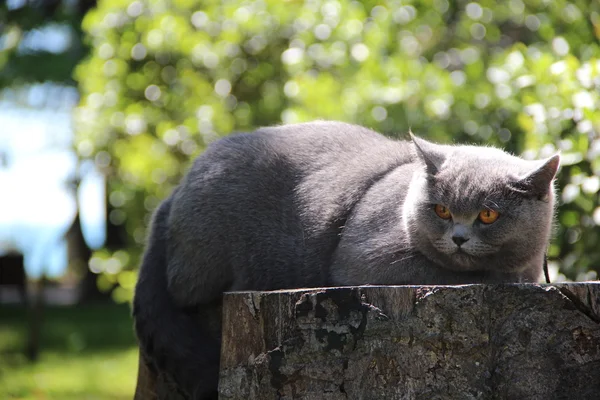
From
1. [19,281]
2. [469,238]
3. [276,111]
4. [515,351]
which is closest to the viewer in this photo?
[515,351]

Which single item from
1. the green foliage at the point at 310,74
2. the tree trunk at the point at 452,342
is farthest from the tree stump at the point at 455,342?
the green foliage at the point at 310,74

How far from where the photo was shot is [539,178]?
247cm

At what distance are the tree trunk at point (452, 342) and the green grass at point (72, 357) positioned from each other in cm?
449

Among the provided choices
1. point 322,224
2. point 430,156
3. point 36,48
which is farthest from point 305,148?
point 36,48

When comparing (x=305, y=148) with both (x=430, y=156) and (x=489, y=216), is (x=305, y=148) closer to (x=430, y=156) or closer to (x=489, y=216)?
(x=430, y=156)

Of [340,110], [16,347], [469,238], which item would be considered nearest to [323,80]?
[340,110]

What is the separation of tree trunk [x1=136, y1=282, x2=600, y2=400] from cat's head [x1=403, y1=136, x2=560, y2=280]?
453 mm

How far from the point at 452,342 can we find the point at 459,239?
51 centimetres

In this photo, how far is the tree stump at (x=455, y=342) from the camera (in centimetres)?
200

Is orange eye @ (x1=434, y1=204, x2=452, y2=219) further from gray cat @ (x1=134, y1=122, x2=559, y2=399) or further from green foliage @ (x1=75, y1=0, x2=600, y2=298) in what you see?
green foliage @ (x1=75, y1=0, x2=600, y2=298)

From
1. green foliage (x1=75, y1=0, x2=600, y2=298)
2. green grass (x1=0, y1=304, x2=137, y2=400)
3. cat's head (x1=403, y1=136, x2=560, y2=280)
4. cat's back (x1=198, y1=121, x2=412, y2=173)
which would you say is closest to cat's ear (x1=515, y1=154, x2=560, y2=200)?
cat's head (x1=403, y1=136, x2=560, y2=280)

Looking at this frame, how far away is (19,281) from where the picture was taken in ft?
38.3

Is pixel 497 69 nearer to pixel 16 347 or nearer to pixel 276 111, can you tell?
pixel 276 111

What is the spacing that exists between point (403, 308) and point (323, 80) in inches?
124
